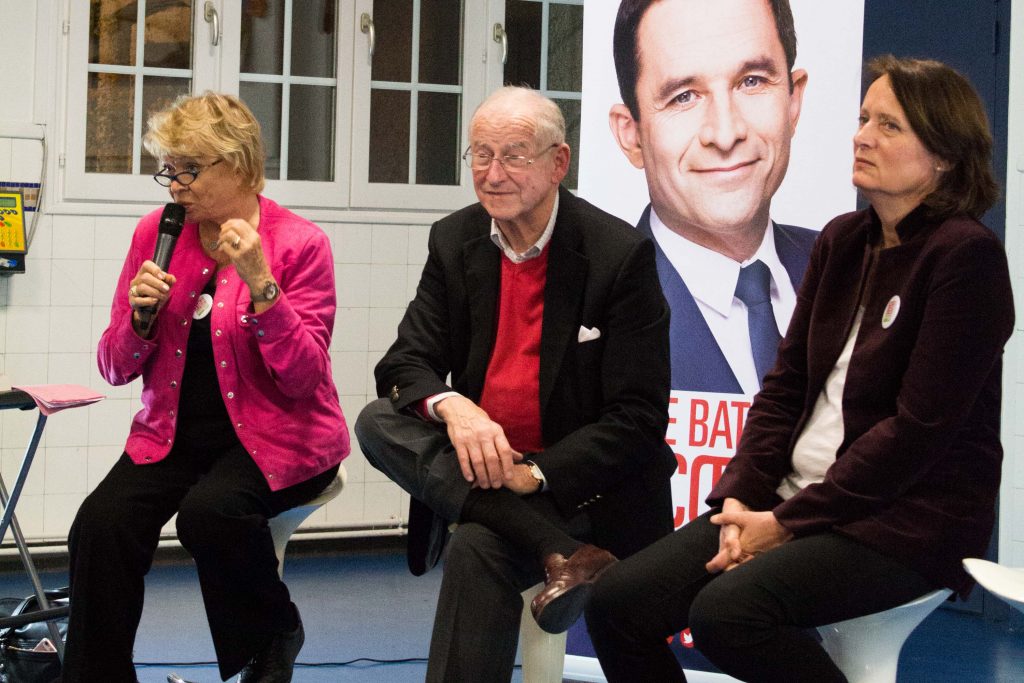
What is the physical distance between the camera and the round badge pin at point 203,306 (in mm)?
2539

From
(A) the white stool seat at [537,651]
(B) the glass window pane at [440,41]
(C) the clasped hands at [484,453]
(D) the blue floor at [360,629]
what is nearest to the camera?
(C) the clasped hands at [484,453]

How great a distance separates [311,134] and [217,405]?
2176 mm

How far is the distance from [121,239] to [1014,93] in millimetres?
3132

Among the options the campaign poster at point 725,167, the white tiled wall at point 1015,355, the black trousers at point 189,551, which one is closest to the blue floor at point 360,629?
the white tiled wall at point 1015,355

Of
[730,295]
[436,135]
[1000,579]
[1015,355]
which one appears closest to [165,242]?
[730,295]

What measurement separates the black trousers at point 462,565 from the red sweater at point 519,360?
139mm

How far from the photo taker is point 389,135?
4.59 m

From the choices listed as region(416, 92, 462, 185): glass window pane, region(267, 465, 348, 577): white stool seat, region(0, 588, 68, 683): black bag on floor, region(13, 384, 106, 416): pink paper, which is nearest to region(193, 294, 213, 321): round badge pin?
region(13, 384, 106, 416): pink paper

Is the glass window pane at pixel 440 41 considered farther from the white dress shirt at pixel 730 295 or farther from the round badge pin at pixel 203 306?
the round badge pin at pixel 203 306

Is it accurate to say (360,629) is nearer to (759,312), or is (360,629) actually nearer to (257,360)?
(257,360)

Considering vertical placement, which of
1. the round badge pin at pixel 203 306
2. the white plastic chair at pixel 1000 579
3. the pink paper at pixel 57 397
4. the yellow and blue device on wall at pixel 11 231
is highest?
the yellow and blue device on wall at pixel 11 231

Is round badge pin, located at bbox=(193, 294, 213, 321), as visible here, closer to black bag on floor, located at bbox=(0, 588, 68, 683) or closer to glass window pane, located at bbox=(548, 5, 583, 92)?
black bag on floor, located at bbox=(0, 588, 68, 683)

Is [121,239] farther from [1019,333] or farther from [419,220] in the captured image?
[1019,333]

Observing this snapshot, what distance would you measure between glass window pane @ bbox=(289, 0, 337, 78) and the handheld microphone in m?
2.12
